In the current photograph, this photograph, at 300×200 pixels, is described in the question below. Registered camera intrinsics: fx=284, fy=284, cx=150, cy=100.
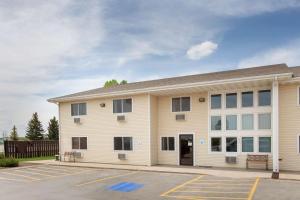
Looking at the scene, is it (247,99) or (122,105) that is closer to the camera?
(247,99)

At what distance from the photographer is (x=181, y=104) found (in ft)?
60.8

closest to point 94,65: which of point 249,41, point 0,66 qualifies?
point 0,66

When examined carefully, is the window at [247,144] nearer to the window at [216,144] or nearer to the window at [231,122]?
the window at [231,122]

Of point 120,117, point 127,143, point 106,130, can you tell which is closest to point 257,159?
point 127,143

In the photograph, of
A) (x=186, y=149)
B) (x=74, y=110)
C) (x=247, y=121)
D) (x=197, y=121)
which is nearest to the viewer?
(x=247, y=121)

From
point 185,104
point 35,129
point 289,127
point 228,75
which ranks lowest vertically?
point 35,129

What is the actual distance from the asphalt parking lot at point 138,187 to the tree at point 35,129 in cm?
3806

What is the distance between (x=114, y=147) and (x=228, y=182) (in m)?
9.59

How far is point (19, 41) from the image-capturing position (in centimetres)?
1642

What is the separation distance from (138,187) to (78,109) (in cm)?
1158

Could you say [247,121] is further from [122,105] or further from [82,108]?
[82,108]

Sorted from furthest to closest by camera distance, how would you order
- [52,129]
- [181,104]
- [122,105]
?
[52,129] < [122,105] < [181,104]

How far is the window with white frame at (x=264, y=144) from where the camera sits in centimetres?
1575

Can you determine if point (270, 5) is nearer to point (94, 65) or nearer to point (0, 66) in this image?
point (94, 65)
